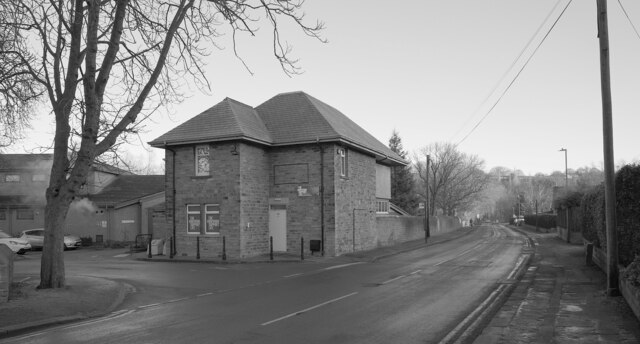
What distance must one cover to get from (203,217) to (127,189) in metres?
19.8

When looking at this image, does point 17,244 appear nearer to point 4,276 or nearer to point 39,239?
point 39,239

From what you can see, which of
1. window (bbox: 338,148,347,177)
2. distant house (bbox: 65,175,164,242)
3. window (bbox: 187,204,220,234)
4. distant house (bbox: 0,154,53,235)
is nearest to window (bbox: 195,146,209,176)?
window (bbox: 187,204,220,234)

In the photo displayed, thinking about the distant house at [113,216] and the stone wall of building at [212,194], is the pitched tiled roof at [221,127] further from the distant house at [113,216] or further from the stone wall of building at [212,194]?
the distant house at [113,216]

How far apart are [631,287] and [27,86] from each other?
16.1 m

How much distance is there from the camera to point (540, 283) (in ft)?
45.9

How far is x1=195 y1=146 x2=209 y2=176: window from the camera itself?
24.9 meters

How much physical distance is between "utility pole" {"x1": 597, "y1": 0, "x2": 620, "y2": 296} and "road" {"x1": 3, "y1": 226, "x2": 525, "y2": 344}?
108 inches

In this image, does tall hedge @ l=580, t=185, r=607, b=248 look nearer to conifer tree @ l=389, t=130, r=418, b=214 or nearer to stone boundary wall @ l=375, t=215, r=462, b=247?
stone boundary wall @ l=375, t=215, r=462, b=247

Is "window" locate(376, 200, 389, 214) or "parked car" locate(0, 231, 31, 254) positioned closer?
"parked car" locate(0, 231, 31, 254)

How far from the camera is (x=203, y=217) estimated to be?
24547 millimetres

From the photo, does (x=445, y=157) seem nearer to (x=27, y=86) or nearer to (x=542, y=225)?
(x=542, y=225)

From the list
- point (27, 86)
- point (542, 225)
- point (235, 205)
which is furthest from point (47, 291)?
point (542, 225)

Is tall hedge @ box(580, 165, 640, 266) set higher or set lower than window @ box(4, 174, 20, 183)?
lower

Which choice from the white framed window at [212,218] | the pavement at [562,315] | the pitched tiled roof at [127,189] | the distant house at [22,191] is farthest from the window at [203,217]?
the distant house at [22,191]
